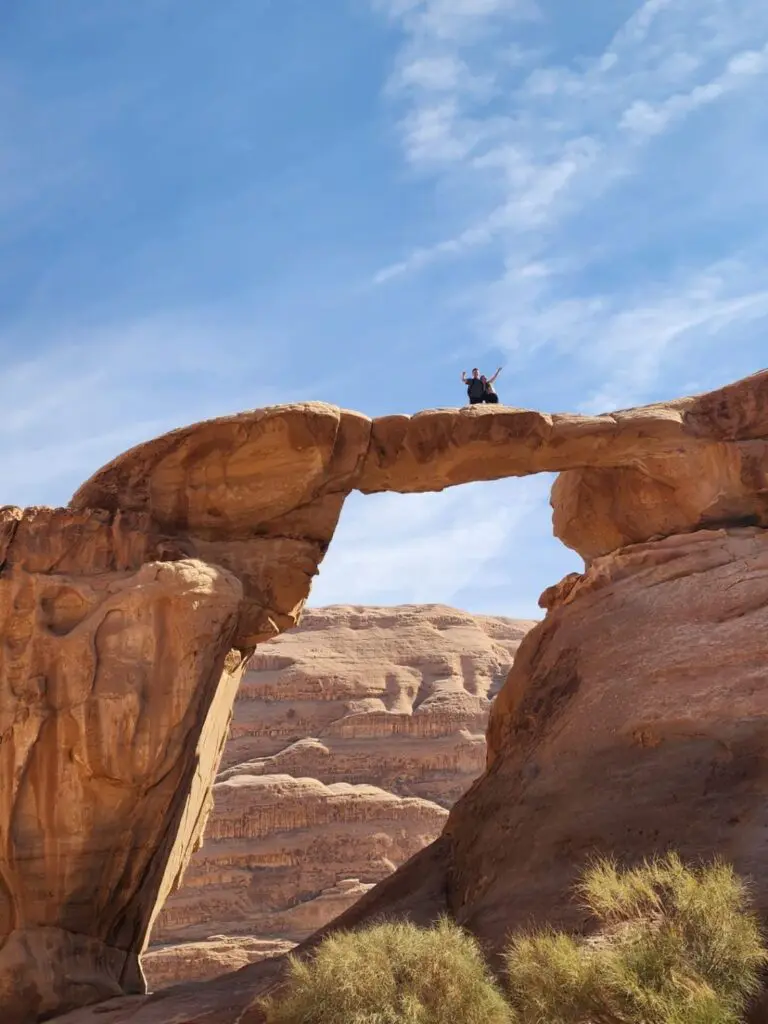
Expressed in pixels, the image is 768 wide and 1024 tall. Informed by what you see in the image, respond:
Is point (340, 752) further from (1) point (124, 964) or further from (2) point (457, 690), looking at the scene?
(1) point (124, 964)

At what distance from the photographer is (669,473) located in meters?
18.3

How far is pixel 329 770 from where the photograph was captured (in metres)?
48.5

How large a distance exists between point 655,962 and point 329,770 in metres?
40.0

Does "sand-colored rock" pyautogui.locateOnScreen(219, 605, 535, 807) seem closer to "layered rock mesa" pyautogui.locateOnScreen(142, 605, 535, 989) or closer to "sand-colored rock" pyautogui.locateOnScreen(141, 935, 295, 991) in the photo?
"layered rock mesa" pyautogui.locateOnScreen(142, 605, 535, 989)

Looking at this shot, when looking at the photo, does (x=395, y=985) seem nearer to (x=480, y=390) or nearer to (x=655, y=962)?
(x=655, y=962)

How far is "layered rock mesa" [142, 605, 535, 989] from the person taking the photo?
41.1 m

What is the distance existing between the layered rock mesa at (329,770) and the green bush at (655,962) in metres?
28.1

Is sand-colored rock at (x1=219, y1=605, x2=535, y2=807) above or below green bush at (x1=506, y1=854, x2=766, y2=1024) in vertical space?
above

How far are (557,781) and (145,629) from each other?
5.65m

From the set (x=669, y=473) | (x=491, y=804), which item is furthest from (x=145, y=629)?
(x=669, y=473)

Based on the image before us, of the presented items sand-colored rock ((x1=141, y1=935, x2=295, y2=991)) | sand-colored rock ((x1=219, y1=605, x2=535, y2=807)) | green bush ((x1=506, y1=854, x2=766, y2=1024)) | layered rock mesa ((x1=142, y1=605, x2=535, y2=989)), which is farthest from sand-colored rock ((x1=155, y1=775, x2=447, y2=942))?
green bush ((x1=506, y1=854, x2=766, y2=1024))

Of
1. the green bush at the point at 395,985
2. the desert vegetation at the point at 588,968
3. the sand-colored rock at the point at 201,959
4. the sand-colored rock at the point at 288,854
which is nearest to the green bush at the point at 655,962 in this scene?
the desert vegetation at the point at 588,968

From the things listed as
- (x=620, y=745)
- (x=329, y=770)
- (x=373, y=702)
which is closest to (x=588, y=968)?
(x=620, y=745)

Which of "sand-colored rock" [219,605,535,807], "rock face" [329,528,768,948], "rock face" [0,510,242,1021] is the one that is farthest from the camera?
"sand-colored rock" [219,605,535,807]
